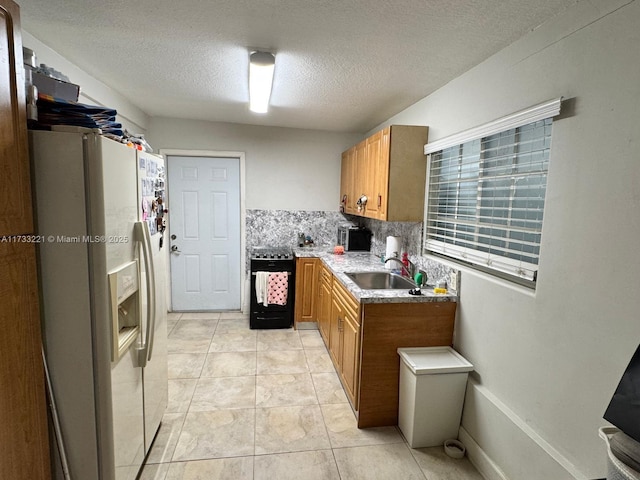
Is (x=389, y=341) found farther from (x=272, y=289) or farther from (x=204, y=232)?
(x=204, y=232)

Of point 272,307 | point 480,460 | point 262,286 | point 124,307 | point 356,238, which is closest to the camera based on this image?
point 124,307

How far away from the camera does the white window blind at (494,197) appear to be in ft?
5.66

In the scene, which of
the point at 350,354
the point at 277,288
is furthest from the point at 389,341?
the point at 277,288

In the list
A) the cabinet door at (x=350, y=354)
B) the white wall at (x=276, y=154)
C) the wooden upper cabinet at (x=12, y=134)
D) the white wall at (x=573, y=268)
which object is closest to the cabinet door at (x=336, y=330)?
the cabinet door at (x=350, y=354)

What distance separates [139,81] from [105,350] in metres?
2.27

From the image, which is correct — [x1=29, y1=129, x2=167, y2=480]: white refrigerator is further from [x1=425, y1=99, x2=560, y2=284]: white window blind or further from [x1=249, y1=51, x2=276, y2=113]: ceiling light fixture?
[x1=425, y1=99, x2=560, y2=284]: white window blind

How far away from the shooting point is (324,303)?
362 cm

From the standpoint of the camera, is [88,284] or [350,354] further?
[350,354]

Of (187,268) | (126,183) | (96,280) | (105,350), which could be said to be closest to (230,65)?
(126,183)

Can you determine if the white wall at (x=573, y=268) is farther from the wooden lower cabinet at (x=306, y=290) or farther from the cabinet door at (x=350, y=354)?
the wooden lower cabinet at (x=306, y=290)

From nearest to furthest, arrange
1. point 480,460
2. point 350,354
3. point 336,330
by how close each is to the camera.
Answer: point 480,460 < point 350,354 < point 336,330

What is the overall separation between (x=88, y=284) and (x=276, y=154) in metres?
3.27

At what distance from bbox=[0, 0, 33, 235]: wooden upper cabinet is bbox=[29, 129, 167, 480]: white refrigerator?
6 centimetres

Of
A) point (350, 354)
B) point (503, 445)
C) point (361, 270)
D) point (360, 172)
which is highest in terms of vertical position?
point (360, 172)
